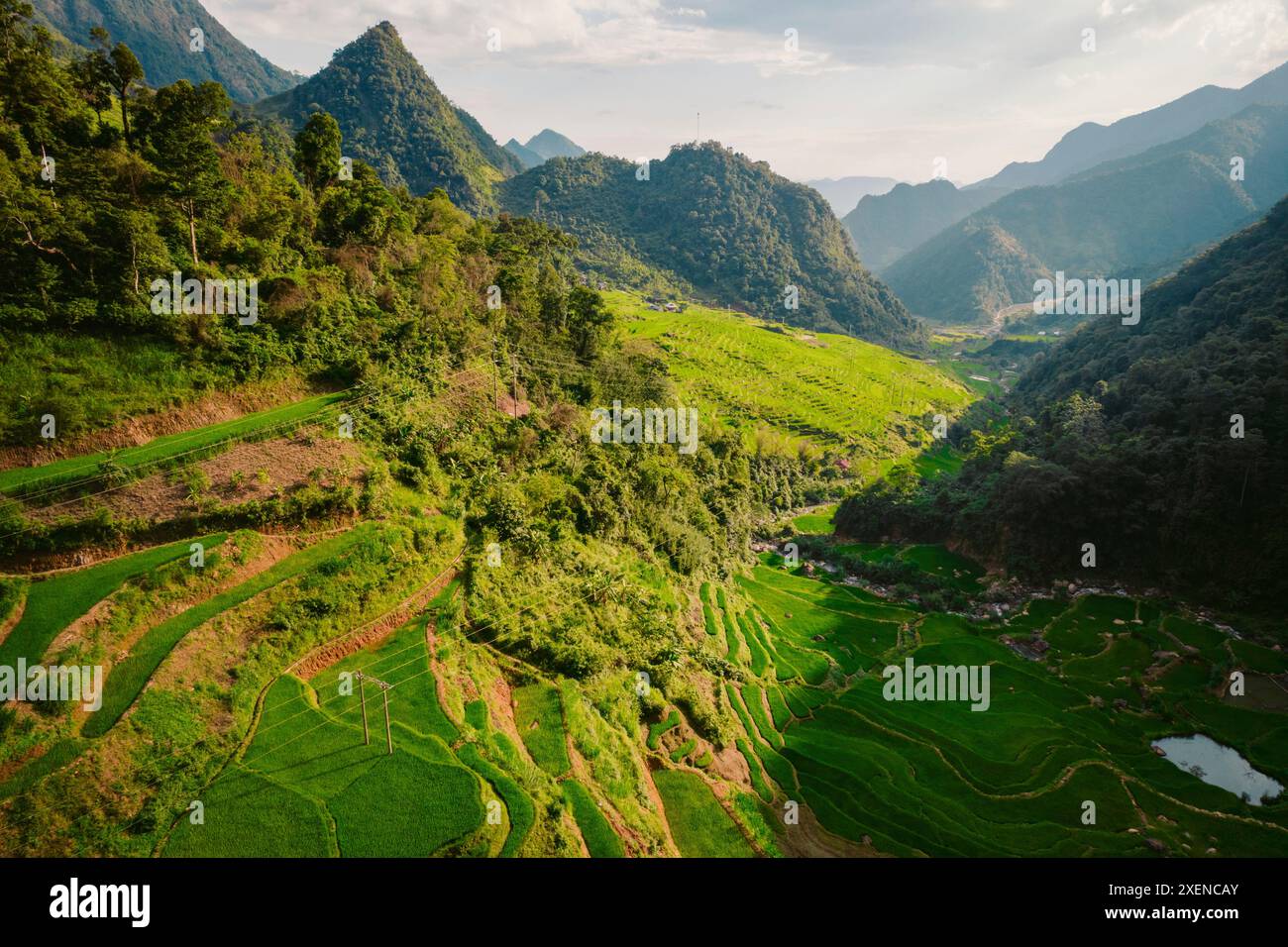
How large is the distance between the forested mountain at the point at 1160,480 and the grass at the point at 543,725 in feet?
152

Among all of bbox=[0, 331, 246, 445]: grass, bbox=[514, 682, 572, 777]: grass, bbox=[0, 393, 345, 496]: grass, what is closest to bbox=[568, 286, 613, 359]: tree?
bbox=[0, 393, 345, 496]: grass

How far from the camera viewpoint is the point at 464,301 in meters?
42.0

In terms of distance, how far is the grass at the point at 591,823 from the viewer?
17781mm

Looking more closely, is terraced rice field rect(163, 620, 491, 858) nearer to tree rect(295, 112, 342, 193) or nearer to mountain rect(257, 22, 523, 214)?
tree rect(295, 112, 342, 193)

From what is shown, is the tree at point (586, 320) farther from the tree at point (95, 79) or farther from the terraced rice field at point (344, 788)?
the terraced rice field at point (344, 788)

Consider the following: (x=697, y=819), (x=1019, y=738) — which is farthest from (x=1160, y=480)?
(x=697, y=819)

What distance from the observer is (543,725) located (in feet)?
72.2

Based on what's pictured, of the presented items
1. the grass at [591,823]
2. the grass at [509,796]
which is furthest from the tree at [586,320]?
the grass at [591,823]

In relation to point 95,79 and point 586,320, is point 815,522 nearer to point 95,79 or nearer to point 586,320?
point 586,320

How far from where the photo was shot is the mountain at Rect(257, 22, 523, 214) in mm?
167625

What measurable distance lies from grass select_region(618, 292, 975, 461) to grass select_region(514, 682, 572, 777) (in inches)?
2455

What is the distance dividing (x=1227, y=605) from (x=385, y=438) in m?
57.2
